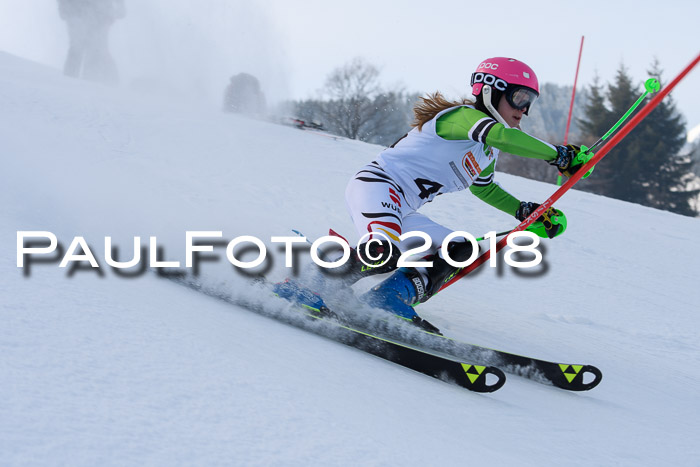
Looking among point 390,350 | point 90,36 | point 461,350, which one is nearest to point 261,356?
point 390,350

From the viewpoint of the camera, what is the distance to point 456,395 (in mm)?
1980

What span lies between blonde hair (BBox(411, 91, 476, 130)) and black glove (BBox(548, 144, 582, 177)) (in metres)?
0.63

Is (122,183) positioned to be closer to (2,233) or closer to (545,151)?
(2,233)

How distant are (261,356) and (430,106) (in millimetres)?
1956

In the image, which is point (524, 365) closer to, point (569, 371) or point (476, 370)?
point (569, 371)

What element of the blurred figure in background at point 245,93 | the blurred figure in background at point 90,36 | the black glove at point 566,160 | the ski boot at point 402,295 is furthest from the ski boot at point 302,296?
the blurred figure in background at point 245,93

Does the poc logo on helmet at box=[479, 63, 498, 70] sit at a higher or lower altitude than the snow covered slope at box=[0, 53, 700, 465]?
higher

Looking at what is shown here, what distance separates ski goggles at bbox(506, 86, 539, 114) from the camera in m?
3.01

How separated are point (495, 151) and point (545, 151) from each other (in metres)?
0.67

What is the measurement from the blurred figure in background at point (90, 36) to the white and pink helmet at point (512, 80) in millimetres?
14236

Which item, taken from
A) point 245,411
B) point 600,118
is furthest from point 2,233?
point 600,118

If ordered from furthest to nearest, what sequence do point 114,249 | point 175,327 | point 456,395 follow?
point 114,249 < point 456,395 < point 175,327

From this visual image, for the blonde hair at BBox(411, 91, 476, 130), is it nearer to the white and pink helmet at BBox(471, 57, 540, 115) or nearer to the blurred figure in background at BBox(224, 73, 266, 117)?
the white and pink helmet at BBox(471, 57, 540, 115)

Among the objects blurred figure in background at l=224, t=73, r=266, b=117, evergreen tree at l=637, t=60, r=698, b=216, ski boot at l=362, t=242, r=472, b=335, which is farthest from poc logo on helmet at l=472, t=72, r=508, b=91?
evergreen tree at l=637, t=60, r=698, b=216
